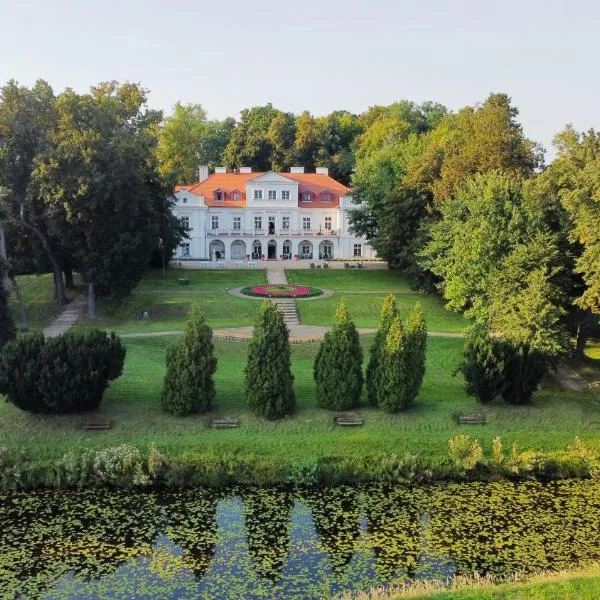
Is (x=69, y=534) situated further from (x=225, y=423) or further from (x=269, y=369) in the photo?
(x=269, y=369)

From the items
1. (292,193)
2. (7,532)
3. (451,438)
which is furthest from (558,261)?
(292,193)

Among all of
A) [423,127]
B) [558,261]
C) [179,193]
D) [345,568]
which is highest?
[423,127]

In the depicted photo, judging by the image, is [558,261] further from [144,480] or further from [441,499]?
[144,480]

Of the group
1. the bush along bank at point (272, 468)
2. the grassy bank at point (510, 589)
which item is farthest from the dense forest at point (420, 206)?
the grassy bank at point (510, 589)

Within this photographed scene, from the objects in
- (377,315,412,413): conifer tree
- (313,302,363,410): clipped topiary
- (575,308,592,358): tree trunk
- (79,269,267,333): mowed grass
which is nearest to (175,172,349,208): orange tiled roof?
(79,269,267,333): mowed grass

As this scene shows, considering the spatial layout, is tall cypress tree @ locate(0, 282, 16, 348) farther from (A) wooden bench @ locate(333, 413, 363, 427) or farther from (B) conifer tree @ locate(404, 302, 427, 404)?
(B) conifer tree @ locate(404, 302, 427, 404)

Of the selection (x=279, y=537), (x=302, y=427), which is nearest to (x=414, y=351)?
Answer: (x=302, y=427)
